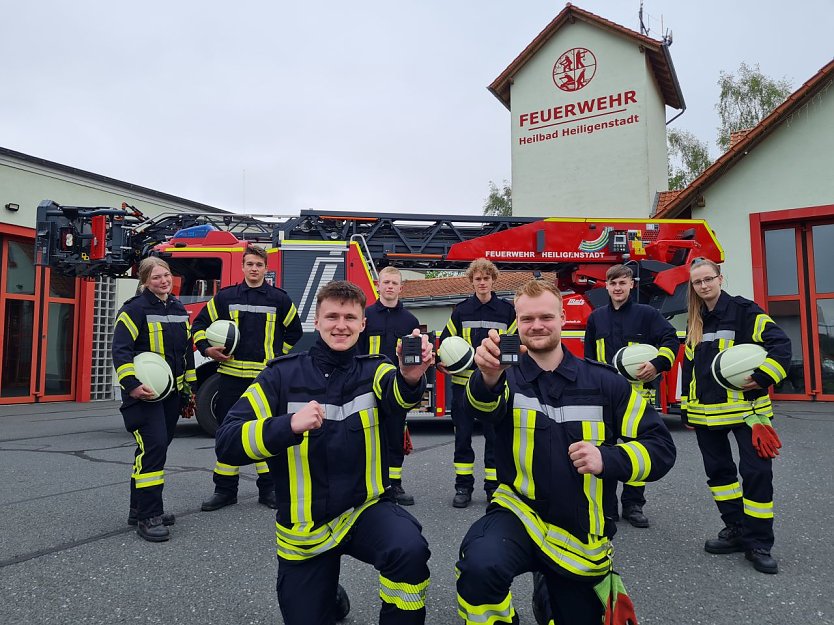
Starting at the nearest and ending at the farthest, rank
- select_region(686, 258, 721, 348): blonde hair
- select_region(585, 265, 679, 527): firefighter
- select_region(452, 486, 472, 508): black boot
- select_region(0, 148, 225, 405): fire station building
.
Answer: select_region(686, 258, 721, 348): blonde hair
select_region(585, 265, 679, 527): firefighter
select_region(452, 486, 472, 508): black boot
select_region(0, 148, 225, 405): fire station building

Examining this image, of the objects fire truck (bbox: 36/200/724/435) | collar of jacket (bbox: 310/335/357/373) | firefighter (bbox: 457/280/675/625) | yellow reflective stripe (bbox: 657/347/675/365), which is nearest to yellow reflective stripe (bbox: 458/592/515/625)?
firefighter (bbox: 457/280/675/625)

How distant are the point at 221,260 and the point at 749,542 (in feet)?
21.4

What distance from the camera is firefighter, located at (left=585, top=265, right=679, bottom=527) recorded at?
4.01 metres

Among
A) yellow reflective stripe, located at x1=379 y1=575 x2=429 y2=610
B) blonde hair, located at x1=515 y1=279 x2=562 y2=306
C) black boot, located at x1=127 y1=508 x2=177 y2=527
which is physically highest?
blonde hair, located at x1=515 y1=279 x2=562 y2=306

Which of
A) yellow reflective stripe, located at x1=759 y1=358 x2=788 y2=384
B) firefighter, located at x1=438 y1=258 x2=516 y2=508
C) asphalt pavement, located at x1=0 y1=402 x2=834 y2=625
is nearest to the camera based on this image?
asphalt pavement, located at x1=0 y1=402 x2=834 y2=625

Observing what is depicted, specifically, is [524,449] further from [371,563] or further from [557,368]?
[371,563]

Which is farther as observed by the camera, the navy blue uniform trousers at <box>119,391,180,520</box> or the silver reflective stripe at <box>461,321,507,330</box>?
the silver reflective stripe at <box>461,321,507,330</box>

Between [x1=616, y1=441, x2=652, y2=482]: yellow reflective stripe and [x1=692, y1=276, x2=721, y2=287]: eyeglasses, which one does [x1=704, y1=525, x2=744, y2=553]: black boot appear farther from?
[x1=616, y1=441, x2=652, y2=482]: yellow reflective stripe

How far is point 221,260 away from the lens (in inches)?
294

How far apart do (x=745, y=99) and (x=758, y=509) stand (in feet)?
89.5

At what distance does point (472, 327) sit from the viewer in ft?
14.9

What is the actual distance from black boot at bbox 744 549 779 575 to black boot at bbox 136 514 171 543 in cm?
339

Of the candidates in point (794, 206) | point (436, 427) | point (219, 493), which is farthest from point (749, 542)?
point (794, 206)

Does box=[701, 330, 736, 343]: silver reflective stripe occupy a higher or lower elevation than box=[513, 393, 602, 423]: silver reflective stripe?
higher
